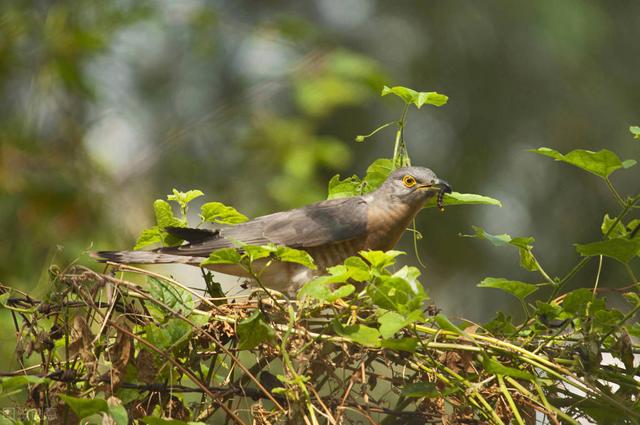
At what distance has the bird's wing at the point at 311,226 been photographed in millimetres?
3295

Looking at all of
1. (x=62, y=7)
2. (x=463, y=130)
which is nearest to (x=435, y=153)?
(x=463, y=130)

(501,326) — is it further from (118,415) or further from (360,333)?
(118,415)

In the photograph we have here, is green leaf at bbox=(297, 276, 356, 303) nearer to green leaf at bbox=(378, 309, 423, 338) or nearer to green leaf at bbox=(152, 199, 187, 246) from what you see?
green leaf at bbox=(378, 309, 423, 338)

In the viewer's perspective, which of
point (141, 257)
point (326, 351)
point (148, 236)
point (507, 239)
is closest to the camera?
point (326, 351)

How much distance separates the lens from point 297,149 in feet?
16.5

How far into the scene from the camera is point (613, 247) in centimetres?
224

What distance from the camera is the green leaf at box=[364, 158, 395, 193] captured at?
9.73ft

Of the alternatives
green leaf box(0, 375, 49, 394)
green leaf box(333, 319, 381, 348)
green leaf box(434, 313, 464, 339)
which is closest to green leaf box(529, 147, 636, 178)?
green leaf box(434, 313, 464, 339)

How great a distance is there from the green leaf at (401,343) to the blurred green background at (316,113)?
8.71 feet

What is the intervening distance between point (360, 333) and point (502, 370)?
1.21ft

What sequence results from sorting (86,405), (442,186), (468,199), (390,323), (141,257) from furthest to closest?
(442,186), (141,257), (468,199), (390,323), (86,405)

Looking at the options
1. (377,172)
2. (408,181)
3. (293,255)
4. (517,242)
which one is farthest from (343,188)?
(293,255)

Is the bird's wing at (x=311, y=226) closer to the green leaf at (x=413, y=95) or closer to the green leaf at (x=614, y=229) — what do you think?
the green leaf at (x=413, y=95)

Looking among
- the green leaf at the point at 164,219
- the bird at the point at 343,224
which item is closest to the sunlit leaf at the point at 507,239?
the bird at the point at 343,224
